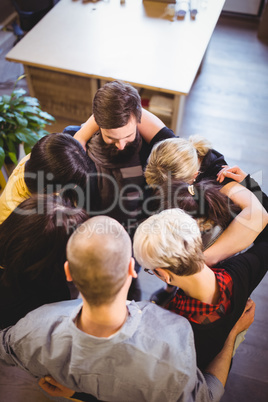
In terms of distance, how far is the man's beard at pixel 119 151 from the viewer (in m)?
1.71

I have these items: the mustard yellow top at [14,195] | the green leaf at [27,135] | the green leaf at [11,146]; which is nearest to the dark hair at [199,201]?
the mustard yellow top at [14,195]

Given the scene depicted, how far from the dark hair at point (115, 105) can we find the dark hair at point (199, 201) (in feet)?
1.29

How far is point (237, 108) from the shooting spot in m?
3.48

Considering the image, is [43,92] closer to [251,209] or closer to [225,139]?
[225,139]

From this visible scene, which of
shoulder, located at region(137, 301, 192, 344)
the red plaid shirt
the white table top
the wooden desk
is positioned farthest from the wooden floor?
shoulder, located at region(137, 301, 192, 344)

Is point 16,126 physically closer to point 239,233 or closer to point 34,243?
point 34,243

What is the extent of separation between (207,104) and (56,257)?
2767mm

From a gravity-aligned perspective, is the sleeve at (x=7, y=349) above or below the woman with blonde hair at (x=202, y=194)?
below

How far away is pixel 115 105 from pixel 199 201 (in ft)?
1.93

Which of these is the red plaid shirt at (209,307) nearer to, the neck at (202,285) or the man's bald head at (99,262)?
the neck at (202,285)

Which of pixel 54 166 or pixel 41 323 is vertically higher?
pixel 54 166

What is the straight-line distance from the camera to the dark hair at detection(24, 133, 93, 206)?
1447 millimetres

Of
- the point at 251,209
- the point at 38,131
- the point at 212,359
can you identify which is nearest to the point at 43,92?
the point at 38,131

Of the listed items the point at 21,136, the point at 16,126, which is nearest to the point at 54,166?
the point at 21,136
